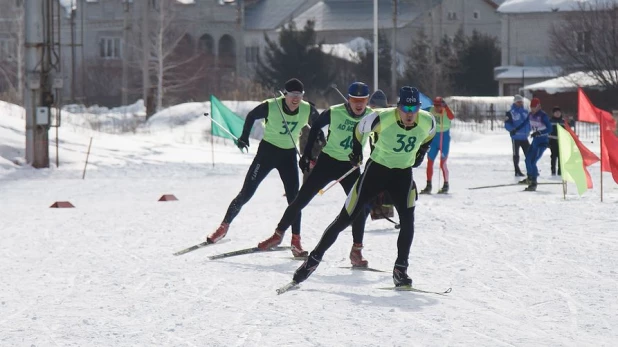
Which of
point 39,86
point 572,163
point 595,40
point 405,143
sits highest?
point 595,40

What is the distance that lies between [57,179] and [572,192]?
35.1 ft

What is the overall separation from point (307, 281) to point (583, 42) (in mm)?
50072

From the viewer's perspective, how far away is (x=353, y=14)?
8256cm

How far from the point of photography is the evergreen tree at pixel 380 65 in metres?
68.2

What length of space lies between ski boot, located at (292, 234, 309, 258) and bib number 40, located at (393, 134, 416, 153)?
2351mm

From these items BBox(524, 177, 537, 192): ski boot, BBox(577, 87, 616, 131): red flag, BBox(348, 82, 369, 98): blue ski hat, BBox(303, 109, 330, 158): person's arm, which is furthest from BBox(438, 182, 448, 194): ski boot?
BBox(348, 82, 369, 98): blue ski hat

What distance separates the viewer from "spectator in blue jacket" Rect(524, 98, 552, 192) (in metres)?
20.8

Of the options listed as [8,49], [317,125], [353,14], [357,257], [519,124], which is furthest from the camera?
[353,14]

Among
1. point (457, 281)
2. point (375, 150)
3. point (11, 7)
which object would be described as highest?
point (11, 7)

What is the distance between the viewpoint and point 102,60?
7488 cm

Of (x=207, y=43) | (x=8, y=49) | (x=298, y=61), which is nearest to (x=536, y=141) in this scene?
(x=298, y=61)

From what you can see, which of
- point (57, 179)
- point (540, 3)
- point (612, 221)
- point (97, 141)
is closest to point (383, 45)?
point (540, 3)

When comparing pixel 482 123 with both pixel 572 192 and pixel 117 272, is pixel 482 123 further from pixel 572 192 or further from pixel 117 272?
pixel 117 272

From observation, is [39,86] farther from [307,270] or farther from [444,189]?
[307,270]
